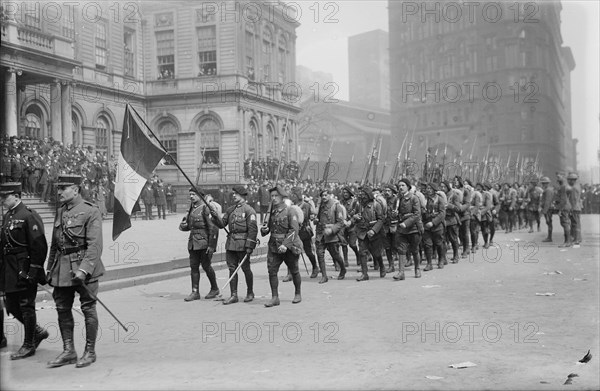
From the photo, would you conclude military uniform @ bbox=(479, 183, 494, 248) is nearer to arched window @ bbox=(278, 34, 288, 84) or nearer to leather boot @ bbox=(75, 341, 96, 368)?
leather boot @ bbox=(75, 341, 96, 368)

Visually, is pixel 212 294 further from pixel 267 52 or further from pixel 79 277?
pixel 267 52

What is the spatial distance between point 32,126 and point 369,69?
41.3 meters

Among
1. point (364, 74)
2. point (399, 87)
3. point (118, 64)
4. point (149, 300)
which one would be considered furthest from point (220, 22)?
point (399, 87)

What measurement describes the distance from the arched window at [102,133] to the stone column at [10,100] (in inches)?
347

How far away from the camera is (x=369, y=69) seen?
212ft

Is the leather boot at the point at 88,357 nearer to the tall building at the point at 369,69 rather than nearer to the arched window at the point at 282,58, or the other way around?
the arched window at the point at 282,58

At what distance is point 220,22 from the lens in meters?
40.0

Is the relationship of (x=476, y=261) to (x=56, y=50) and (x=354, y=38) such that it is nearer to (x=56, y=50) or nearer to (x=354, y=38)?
(x=56, y=50)

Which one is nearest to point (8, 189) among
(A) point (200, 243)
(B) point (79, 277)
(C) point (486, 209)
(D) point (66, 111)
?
(B) point (79, 277)

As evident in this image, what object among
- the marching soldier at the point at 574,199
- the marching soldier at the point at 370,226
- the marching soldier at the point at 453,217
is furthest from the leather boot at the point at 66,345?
the marching soldier at the point at 574,199

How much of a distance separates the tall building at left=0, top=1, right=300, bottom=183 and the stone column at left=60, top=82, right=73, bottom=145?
3.81 metres

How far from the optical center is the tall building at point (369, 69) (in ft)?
172

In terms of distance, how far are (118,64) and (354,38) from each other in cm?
2193

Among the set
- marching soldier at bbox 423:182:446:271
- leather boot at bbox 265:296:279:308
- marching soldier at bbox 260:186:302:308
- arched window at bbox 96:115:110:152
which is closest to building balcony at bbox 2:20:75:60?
arched window at bbox 96:115:110:152
